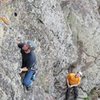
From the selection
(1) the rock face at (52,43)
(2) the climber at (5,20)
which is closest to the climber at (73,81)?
(1) the rock face at (52,43)

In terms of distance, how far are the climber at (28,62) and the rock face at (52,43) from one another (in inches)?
13.0

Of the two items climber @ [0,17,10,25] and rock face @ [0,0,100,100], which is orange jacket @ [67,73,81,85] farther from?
climber @ [0,17,10,25]

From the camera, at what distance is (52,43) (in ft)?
66.4

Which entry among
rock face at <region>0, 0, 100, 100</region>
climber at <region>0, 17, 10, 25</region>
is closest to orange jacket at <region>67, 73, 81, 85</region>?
rock face at <region>0, 0, 100, 100</region>

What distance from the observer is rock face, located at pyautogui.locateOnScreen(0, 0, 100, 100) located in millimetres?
15953

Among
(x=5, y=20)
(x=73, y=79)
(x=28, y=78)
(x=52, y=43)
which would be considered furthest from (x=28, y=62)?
(x=73, y=79)

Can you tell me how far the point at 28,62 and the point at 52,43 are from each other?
449 cm

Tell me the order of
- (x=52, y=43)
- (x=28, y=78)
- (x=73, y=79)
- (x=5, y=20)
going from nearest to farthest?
(x=28, y=78) < (x=5, y=20) < (x=52, y=43) < (x=73, y=79)

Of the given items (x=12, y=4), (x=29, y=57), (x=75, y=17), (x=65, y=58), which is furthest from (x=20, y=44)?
(x=75, y=17)

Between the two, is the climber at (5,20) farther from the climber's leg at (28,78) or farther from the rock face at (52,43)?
the climber's leg at (28,78)

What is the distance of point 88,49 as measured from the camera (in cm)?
2322

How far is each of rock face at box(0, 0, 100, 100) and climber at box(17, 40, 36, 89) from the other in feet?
1.08

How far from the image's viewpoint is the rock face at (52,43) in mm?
15953

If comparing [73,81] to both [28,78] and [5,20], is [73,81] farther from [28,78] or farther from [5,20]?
[5,20]
